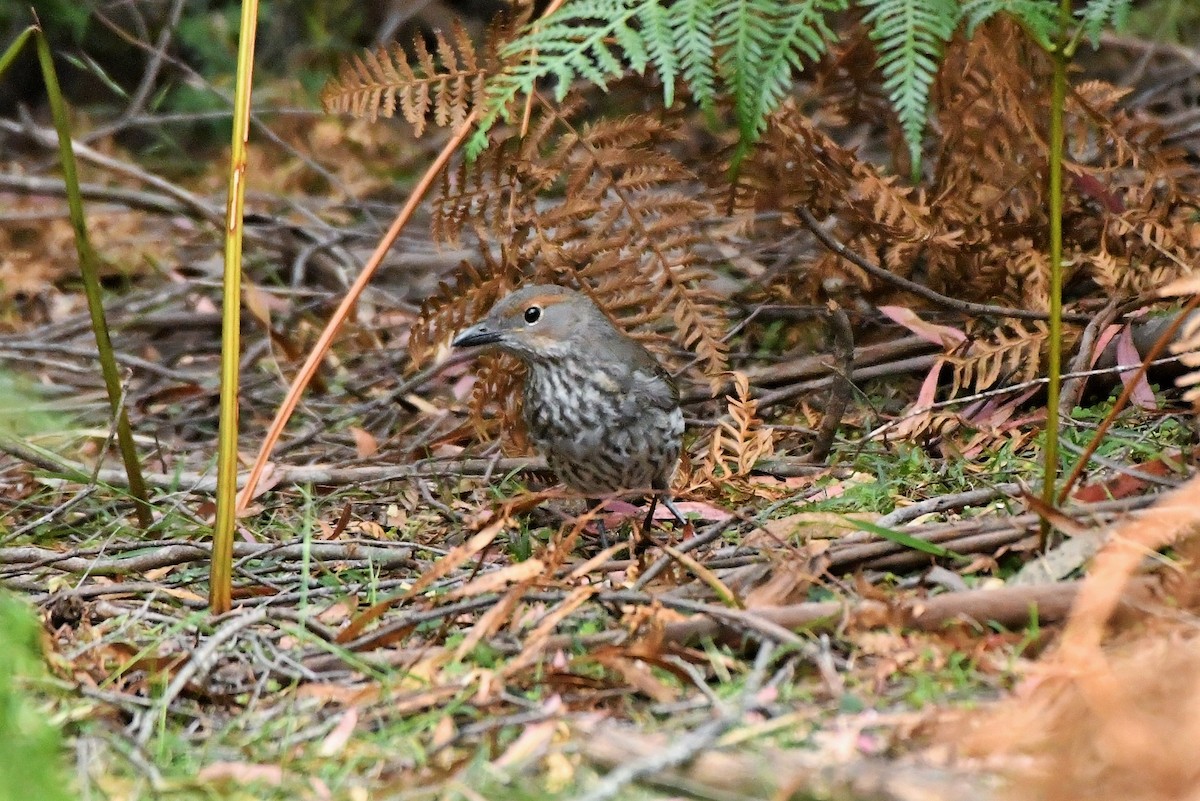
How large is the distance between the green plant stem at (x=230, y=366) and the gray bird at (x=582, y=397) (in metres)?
1.18

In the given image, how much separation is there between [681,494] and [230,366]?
4.62 feet

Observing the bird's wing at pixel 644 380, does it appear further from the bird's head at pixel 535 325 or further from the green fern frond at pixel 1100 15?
the green fern frond at pixel 1100 15

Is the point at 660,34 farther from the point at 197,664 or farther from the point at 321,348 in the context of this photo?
the point at 197,664

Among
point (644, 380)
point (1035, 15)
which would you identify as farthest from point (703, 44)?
point (644, 380)

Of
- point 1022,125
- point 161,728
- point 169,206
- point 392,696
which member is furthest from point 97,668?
point 169,206

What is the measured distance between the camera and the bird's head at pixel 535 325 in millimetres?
4176

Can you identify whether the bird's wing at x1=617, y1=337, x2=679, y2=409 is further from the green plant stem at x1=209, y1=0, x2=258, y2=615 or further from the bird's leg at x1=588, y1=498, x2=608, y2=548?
the green plant stem at x1=209, y1=0, x2=258, y2=615

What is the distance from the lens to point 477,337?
414cm


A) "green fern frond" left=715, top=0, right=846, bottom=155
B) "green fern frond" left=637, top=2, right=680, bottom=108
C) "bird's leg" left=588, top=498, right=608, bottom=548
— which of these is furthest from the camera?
"bird's leg" left=588, top=498, right=608, bottom=548

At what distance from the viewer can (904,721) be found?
2.23 m

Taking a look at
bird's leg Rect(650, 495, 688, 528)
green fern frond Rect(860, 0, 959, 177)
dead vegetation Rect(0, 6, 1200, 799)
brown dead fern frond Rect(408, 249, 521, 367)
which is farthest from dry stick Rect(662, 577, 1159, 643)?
brown dead fern frond Rect(408, 249, 521, 367)

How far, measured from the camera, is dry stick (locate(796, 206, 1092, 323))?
402 centimetres

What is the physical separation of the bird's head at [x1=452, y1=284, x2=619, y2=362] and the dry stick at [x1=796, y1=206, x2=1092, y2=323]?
0.73 metres

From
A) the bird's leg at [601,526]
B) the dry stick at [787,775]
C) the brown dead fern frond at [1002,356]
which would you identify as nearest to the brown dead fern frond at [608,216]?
the bird's leg at [601,526]
